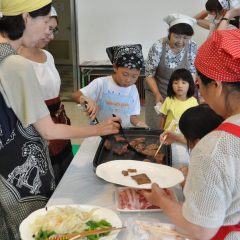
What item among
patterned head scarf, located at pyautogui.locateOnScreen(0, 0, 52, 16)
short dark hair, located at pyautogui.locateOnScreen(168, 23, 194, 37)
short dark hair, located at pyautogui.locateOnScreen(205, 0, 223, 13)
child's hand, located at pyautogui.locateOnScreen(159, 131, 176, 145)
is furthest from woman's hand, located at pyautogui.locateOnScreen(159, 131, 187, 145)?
short dark hair, located at pyautogui.locateOnScreen(205, 0, 223, 13)

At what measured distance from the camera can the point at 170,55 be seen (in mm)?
2705

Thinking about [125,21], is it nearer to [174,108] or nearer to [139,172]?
[174,108]

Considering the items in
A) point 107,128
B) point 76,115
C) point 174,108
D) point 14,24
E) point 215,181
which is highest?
point 14,24

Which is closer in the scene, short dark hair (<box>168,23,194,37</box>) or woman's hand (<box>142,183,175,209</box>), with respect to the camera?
woman's hand (<box>142,183,175,209</box>)

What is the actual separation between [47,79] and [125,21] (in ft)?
10.5

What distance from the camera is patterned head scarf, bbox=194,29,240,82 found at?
0.81 m

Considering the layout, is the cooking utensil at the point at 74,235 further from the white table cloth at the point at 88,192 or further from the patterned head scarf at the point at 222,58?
the patterned head scarf at the point at 222,58

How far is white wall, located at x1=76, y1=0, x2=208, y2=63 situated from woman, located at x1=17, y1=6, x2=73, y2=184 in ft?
9.83

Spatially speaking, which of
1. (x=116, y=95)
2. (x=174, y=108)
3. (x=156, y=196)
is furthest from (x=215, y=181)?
(x=174, y=108)

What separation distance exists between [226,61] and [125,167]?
800 mm

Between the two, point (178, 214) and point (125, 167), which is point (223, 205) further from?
point (125, 167)

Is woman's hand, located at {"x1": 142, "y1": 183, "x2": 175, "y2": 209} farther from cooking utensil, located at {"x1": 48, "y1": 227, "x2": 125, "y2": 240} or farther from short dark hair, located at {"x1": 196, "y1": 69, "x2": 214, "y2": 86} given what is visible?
short dark hair, located at {"x1": 196, "y1": 69, "x2": 214, "y2": 86}

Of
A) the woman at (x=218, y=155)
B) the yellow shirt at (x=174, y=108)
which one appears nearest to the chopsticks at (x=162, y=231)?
the woman at (x=218, y=155)

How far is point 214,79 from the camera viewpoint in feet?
2.73
